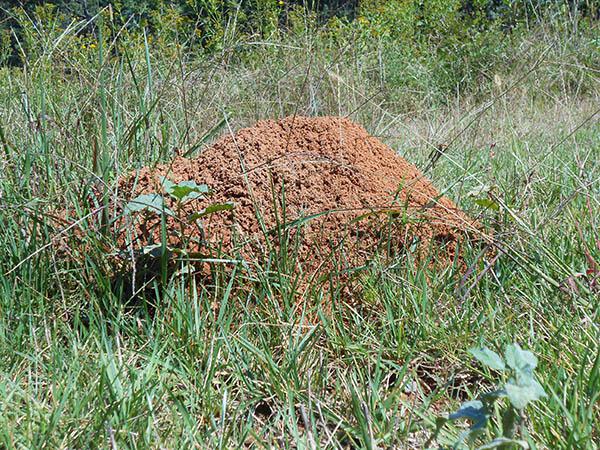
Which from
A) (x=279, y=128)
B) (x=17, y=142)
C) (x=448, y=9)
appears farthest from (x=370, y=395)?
(x=448, y=9)

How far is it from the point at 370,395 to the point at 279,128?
1241 millimetres

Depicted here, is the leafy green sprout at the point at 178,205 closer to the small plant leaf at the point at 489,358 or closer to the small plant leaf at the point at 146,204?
the small plant leaf at the point at 146,204

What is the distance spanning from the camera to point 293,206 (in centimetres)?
216

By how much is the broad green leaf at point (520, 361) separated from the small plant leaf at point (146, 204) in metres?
1.11

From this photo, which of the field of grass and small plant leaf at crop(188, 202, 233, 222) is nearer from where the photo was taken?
the field of grass

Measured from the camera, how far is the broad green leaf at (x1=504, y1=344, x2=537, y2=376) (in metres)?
1.01

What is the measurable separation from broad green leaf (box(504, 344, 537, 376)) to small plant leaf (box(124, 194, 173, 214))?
1.11 m

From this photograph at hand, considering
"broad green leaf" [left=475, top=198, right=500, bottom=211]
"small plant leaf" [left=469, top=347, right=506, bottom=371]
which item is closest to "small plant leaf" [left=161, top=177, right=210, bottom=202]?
"broad green leaf" [left=475, top=198, right=500, bottom=211]

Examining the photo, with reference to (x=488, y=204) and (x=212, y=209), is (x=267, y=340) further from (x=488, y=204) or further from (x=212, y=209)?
(x=488, y=204)

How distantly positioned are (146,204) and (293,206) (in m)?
0.50

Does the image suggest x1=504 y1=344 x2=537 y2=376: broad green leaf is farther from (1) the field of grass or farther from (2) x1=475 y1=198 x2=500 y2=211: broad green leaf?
(2) x1=475 y1=198 x2=500 y2=211: broad green leaf

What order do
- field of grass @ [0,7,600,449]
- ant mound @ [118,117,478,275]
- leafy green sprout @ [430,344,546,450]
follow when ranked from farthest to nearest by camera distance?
1. ant mound @ [118,117,478,275]
2. field of grass @ [0,7,600,449]
3. leafy green sprout @ [430,344,546,450]

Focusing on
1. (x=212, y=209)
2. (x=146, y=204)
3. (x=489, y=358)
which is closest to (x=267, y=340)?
(x=212, y=209)

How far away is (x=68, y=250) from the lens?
1.98 m
